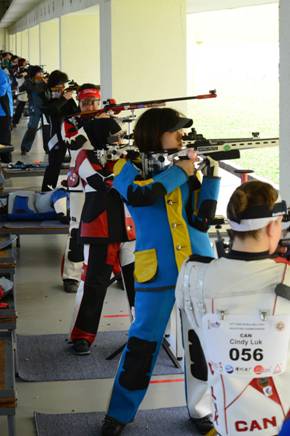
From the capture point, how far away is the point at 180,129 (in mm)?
4016

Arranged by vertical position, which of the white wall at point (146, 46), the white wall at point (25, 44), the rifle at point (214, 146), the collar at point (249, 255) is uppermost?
the white wall at point (25, 44)

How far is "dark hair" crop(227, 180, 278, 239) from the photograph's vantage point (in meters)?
2.85

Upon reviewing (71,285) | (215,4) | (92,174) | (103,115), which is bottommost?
(71,285)

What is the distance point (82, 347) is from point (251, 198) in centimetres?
288

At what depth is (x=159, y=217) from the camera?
13.1 feet

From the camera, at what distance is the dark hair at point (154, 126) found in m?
3.96

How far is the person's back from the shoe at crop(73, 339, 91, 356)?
2653mm

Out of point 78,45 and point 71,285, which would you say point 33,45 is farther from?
point 71,285

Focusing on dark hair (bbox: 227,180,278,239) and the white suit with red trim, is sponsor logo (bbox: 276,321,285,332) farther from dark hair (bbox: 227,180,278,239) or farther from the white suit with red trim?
dark hair (bbox: 227,180,278,239)

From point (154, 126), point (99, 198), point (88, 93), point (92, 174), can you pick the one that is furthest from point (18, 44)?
point (154, 126)

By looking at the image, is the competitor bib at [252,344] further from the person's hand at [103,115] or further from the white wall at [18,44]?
the white wall at [18,44]

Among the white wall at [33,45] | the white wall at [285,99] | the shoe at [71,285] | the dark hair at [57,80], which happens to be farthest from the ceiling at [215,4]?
the white wall at [33,45]

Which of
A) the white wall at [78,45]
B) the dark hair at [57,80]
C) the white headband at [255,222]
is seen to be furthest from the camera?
the white wall at [78,45]

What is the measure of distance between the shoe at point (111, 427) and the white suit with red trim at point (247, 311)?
4.44ft
